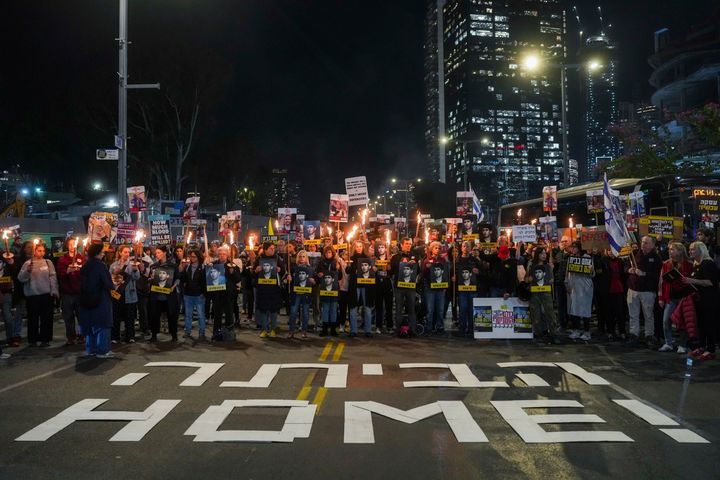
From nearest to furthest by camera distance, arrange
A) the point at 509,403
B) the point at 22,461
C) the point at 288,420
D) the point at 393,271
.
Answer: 1. the point at 22,461
2. the point at 288,420
3. the point at 509,403
4. the point at 393,271

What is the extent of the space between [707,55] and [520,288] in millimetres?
56748

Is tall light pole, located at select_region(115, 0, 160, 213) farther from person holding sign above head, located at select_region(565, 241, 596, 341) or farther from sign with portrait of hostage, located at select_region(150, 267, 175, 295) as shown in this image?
person holding sign above head, located at select_region(565, 241, 596, 341)

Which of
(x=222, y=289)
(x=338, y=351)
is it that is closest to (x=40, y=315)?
(x=222, y=289)

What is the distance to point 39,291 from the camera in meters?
11.4

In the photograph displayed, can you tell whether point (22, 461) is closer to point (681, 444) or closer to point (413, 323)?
point (681, 444)

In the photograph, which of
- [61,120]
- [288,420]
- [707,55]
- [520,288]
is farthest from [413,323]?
[707,55]

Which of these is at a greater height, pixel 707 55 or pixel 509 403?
pixel 707 55

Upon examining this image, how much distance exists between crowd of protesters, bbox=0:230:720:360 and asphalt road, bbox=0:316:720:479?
1.09 m

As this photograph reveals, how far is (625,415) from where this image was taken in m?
6.74

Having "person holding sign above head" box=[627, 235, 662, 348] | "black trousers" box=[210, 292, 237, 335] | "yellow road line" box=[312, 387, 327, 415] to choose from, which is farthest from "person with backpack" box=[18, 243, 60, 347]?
"person holding sign above head" box=[627, 235, 662, 348]

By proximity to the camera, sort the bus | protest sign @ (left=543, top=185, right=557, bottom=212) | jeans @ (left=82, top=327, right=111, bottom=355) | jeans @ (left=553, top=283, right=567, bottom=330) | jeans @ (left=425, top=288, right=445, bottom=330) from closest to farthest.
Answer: jeans @ (left=82, top=327, right=111, bottom=355) < jeans @ (left=425, top=288, right=445, bottom=330) < jeans @ (left=553, top=283, right=567, bottom=330) < the bus < protest sign @ (left=543, top=185, right=557, bottom=212)

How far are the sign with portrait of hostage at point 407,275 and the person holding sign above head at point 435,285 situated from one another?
336 mm

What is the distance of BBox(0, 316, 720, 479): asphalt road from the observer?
5.14 meters

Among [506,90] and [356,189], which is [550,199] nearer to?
[356,189]
